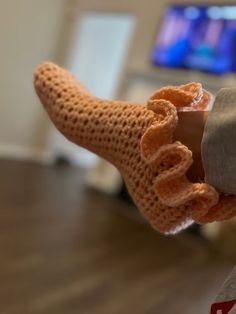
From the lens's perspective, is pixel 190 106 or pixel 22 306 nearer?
pixel 190 106

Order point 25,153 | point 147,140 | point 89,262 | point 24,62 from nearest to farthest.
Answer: point 147,140 → point 89,262 → point 24,62 → point 25,153

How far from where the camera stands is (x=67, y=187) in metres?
3.22

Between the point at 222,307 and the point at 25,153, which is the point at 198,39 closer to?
the point at 25,153

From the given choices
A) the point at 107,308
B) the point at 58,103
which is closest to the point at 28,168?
the point at 107,308

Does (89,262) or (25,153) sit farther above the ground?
(89,262)

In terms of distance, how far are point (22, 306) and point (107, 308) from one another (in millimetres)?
277

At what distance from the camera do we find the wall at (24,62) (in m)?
3.95

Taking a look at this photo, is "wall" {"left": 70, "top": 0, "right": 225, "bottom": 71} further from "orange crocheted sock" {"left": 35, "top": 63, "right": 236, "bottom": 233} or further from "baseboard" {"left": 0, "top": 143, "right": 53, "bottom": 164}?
"orange crocheted sock" {"left": 35, "top": 63, "right": 236, "bottom": 233}

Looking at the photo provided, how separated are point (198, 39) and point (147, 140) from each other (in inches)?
99.0

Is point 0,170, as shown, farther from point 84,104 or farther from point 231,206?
point 231,206

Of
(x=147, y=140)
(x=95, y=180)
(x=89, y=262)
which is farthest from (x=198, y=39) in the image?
(x=147, y=140)

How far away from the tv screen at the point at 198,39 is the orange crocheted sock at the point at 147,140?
2.13 metres

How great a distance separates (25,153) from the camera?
421 centimetres

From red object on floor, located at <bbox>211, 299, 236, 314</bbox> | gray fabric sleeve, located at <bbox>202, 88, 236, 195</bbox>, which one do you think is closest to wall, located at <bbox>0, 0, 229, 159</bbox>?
gray fabric sleeve, located at <bbox>202, 88, 236, 195</bbox>
